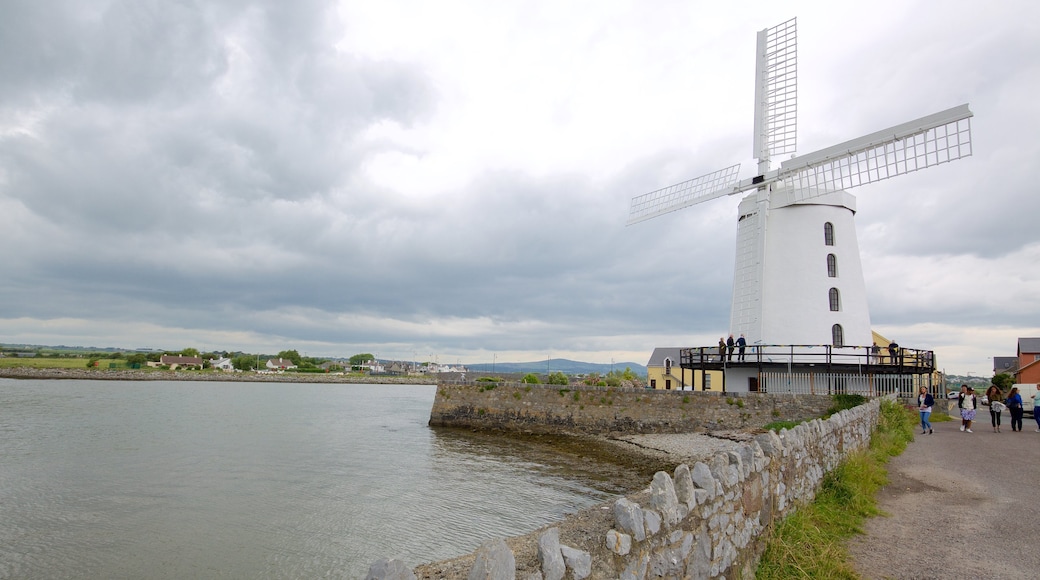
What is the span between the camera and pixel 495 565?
3.12 meters

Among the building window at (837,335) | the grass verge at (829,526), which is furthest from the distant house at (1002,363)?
the grass verge at (829,526)

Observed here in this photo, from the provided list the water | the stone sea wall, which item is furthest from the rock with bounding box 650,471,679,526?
the water

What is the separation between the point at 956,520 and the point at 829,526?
1.98 metres

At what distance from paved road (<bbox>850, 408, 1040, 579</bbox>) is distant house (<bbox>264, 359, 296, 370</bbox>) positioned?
566 feet

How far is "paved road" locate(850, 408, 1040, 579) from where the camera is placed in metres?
6.05

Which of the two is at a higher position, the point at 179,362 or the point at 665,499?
the point at 665,499

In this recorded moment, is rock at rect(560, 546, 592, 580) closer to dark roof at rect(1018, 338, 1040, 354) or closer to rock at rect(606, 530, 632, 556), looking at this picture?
rock at rect(606, 530, 632, 556)

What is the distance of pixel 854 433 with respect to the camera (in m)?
11.8

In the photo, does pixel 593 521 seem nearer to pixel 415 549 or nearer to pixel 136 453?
pixel 415 549

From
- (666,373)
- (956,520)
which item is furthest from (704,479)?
(666,373)

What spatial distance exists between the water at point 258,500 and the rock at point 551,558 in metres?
7.34

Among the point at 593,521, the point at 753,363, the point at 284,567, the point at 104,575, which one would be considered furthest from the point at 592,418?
the point at 593,521

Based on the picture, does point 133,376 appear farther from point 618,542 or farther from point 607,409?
point 618,542

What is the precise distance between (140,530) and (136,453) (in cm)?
1267
